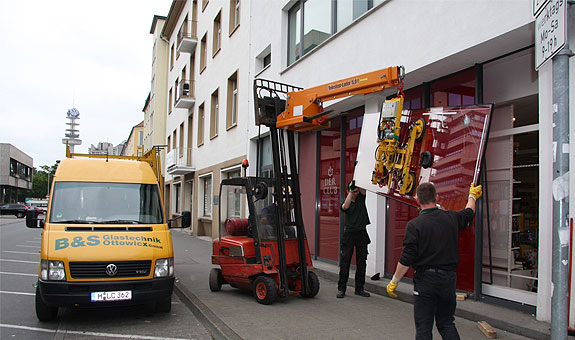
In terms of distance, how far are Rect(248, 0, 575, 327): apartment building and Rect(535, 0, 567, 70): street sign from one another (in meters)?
2.27

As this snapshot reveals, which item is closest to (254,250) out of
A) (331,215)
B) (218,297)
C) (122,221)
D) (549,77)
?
(218,297)

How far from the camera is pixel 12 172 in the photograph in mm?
67375

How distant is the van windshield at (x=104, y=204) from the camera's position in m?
6.40

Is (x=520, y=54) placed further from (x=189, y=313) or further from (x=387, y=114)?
(x=189, y=313)

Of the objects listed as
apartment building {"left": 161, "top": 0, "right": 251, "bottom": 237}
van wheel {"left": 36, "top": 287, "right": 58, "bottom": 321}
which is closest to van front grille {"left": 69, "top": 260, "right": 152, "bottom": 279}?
van wheel {"left": 36, "top": 287, "right": 58, "bottom": 321}

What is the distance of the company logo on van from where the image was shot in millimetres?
5742

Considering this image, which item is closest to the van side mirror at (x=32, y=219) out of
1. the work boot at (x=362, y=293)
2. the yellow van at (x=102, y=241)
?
the yellow van at (x=102, y=241)

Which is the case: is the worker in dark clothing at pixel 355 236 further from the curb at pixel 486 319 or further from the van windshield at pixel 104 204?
the van windshield at pixel 104 204

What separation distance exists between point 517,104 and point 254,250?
4.43 m

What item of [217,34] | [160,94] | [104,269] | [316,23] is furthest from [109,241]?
[160,94]

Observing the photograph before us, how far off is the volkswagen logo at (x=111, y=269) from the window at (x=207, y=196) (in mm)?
14693

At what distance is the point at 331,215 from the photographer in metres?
10.7

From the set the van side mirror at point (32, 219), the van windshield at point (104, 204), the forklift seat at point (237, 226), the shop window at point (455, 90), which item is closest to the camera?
the van windshield at point (104, 204)

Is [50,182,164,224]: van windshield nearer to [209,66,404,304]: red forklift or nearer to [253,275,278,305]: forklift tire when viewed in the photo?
[209,66,404,304]: red forklift
